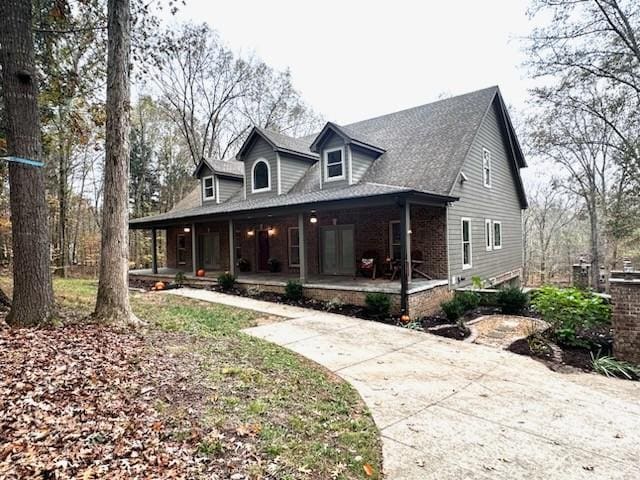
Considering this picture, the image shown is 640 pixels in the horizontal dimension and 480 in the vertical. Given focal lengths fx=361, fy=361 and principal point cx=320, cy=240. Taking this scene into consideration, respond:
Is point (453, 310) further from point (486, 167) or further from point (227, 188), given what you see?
point (227, 188)

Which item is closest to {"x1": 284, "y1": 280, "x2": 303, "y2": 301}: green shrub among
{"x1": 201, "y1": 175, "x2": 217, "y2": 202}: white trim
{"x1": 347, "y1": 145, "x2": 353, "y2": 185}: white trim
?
{"x1": 347, "y1": 145, "x2": 353, "y2": 185}: white trim

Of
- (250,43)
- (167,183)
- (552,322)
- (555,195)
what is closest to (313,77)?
(250,43)

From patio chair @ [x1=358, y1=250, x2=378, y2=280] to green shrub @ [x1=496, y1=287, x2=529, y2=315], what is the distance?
3615 millimetres

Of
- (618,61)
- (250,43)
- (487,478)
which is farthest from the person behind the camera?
(250,43)

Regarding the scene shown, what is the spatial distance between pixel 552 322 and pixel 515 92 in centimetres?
1747

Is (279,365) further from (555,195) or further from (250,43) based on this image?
(555,195)

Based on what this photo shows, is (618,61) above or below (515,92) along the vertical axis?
below

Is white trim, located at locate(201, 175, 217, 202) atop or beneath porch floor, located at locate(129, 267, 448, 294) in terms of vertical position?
atop

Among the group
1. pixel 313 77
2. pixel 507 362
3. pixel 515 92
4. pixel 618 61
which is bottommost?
pixel 507 362

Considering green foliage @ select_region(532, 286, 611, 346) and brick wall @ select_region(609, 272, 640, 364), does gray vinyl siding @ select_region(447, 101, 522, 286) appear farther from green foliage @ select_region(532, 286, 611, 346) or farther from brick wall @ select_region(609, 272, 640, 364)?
brick wall @ select_region(609, 272, 640, 364)

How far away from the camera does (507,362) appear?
5.52 meters

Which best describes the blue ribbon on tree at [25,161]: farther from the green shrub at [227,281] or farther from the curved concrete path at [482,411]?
the green shrub at [227,281]

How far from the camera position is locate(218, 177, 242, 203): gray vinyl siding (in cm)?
1608

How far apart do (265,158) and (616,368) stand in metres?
12.0
